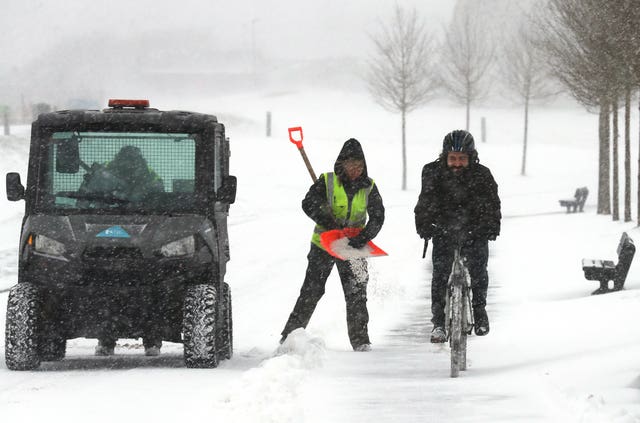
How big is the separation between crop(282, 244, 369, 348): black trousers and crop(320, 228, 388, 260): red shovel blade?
0.20 m

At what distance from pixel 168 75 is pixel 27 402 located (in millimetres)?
106431

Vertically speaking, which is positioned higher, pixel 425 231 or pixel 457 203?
pixel 457 203

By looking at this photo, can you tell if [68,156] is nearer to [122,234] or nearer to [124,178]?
[124,178]

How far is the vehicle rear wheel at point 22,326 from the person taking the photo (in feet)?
30.0

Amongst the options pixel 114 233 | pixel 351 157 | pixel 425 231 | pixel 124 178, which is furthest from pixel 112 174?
pixel 425 231

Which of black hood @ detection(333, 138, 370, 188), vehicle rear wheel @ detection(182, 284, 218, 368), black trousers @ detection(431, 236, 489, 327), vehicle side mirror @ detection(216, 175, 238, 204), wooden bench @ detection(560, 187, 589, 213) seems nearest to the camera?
black trousers @ detection(431, 236, 489, 327)

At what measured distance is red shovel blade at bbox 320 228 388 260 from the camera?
10367 millimetres

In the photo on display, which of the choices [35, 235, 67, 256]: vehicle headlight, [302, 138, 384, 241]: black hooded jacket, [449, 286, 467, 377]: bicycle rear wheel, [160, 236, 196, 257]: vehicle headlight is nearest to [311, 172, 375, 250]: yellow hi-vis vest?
[302, 138, 384, 241]: black hooded jacket

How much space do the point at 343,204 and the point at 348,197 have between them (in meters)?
0.07

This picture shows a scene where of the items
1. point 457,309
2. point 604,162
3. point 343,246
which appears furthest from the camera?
point 604,162

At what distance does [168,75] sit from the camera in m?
112

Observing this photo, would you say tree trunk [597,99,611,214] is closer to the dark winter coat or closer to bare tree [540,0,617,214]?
bare tree [540,0,617,214]

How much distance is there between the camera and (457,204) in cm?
891

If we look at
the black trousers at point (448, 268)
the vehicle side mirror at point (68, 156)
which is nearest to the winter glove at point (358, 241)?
the black trousers at point (448, 268)
